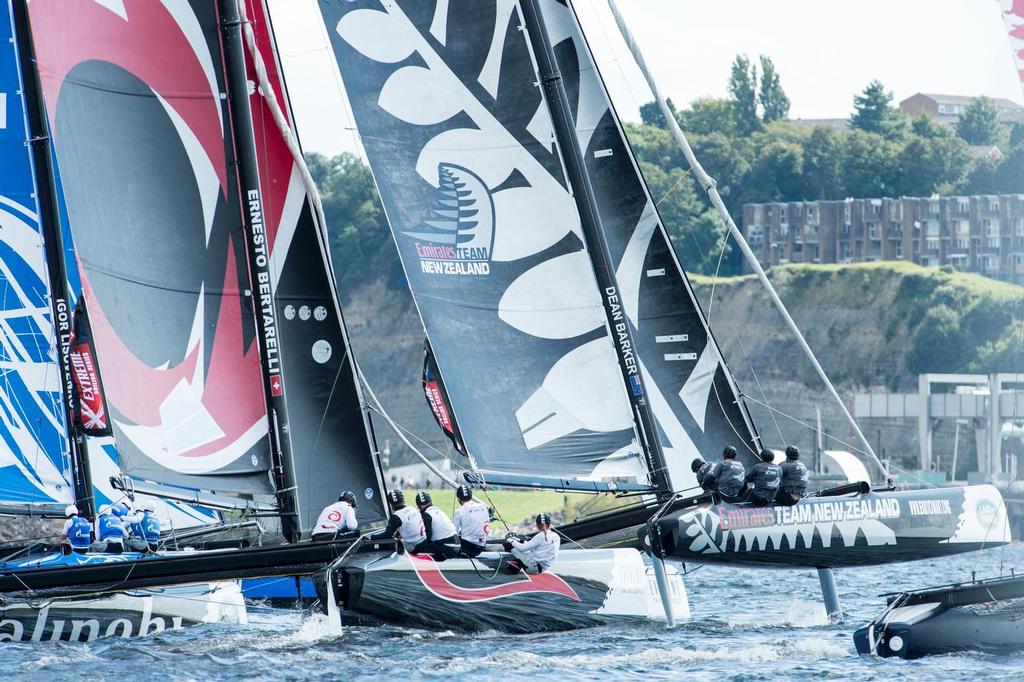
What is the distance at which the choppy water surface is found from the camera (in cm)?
1557

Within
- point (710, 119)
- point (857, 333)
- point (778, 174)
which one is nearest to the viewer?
point (857, 333)

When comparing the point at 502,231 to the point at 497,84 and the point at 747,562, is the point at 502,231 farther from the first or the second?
the point at 747,562

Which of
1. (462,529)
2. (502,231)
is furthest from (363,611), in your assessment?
(502,231)

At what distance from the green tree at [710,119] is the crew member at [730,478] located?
4254 inches

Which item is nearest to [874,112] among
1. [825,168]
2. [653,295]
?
[825,168]

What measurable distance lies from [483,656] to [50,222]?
7974 millimetres

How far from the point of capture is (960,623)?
Answer: 52.3ft

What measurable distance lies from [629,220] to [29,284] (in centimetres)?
793

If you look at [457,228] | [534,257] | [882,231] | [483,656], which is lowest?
[483,656]

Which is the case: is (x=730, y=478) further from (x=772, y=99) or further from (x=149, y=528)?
(x=772, y=99)

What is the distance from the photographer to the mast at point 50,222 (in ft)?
65.1

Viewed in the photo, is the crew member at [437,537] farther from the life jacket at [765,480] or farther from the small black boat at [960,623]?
the small black boat at [960,623]

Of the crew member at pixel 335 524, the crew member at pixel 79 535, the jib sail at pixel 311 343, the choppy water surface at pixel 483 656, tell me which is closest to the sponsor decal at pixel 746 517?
the choppy water surface at pixel 483 656

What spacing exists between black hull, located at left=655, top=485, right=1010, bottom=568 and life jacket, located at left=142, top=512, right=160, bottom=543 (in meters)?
5.65
